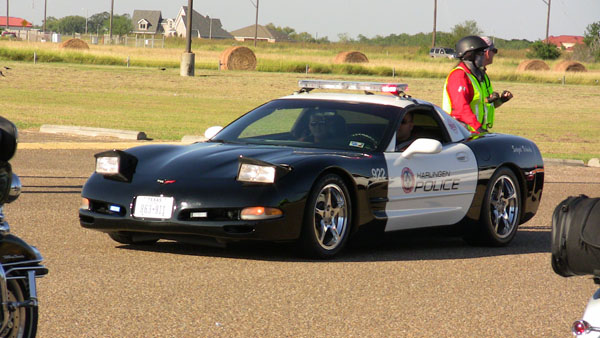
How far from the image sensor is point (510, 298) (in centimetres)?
677

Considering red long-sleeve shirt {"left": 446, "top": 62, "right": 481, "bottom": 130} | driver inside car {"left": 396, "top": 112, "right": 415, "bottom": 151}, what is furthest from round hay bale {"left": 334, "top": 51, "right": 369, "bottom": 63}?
driver inside car {"left": 396, "top": 112, "right": 415, "bottom": 151}

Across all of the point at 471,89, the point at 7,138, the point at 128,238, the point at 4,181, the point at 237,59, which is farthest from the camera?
the point at 237,59

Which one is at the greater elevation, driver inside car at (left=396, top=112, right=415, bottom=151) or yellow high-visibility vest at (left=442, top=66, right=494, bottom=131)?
yellow high-visibility vest at (left=442, top=66, right=494, bottom=131)

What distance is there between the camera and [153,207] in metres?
7.66

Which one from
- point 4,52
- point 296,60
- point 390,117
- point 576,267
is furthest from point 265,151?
point 296,60

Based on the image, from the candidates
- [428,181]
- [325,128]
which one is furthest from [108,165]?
[428,181]

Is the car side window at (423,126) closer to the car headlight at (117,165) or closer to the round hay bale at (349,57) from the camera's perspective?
the car headlight at (117,165)

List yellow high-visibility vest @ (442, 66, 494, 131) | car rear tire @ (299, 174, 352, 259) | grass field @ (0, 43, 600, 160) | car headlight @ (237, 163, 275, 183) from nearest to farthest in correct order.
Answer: car headlight @ (237, 163, 275, 183) → car rear tire @ (299, 174, 352, 259) → yellow high-visibility vest @ (442, 66, 494, 131) → grass field @ (0, 43, 600, 160)

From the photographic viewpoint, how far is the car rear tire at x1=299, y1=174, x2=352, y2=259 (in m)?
7.76

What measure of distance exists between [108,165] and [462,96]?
390 centimetres

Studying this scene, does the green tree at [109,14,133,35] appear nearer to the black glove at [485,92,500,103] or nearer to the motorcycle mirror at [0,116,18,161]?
the black glove at [485,92,500,103]

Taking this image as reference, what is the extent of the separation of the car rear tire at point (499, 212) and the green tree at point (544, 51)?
94.9m

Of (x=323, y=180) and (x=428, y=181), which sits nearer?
(x=323, y=180)

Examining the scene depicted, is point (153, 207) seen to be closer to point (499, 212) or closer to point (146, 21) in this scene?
point (499, 212)
